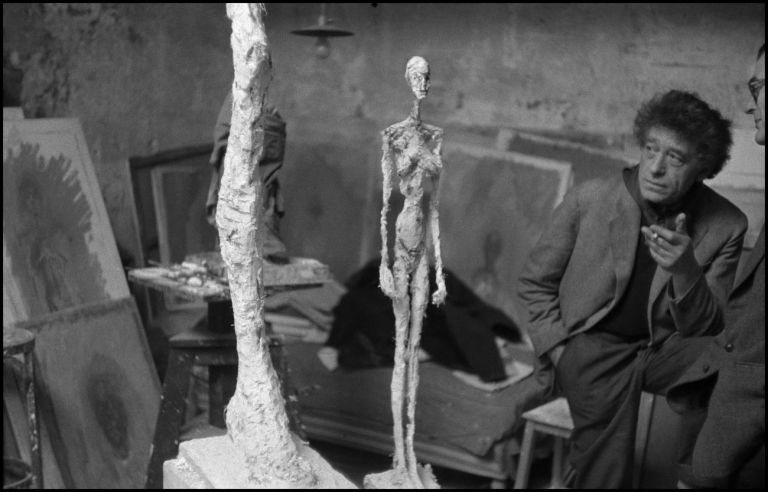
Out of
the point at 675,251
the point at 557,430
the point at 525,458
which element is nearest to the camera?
the point at 675,251

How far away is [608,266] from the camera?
3150mm

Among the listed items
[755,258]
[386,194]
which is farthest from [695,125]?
[386,194]

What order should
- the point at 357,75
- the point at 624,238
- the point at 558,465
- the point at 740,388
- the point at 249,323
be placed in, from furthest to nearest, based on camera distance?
the point at 357,75, the point at 558,465, the point at 624,238, the point at 740,388, the point at 249,323

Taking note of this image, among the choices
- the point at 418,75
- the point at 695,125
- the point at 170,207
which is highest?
the point at 418,75

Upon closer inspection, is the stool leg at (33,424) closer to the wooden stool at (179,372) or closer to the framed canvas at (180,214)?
the wooden stool at (179,372)

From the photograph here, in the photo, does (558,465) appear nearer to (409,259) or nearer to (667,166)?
(667,166)

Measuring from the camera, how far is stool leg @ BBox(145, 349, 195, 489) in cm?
366

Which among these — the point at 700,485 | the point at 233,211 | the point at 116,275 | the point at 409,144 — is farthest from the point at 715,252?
the point at 116,275

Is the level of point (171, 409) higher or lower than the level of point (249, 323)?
lower

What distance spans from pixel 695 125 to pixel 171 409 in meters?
2.22

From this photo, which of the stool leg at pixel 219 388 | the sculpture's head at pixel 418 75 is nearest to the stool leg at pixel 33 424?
the stool leg at pixel 219 388

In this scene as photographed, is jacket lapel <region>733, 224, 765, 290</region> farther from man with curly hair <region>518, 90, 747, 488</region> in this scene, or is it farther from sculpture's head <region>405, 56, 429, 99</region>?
sculpture's head <region>405, 56, 429, 99</region>

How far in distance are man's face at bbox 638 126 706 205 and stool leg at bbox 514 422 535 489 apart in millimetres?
1341

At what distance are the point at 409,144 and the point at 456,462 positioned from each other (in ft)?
7.24
